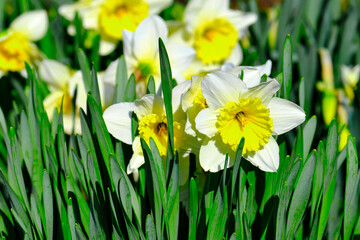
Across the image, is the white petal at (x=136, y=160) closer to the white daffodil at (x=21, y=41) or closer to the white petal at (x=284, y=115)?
the white petal at (x=284, y=115)

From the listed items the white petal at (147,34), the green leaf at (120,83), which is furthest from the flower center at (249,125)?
the white petal at (147,34)

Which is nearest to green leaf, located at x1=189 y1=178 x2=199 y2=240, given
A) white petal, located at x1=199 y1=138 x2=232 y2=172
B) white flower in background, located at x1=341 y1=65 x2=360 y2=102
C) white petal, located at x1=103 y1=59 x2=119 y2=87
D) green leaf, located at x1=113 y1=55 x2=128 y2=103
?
white petal, located at x1=199 y1=138 x2=232 y2=172

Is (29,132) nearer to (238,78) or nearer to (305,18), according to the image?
(238,78)

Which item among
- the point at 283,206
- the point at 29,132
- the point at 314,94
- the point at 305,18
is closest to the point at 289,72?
the point at 283,206

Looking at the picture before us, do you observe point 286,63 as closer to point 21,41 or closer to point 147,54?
point 147,54

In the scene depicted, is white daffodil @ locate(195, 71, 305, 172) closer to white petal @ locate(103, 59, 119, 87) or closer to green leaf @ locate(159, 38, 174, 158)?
green leaf @ locate(159, 38, 174, 158)

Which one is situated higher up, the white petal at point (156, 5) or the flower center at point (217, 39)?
the white petal at point (156, 5)
